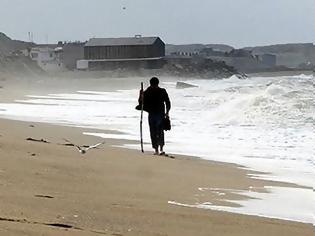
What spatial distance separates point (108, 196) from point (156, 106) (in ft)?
16.3

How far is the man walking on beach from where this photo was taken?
10906mm

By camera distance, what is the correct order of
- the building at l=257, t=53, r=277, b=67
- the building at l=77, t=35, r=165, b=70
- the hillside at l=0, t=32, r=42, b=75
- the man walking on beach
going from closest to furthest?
the man walking on beach
the hillside at l=0, t=32, r=42, b=75
the building at l=77, t=35, r=165, b=70
the building at l=257, t=53, r=277, b=67

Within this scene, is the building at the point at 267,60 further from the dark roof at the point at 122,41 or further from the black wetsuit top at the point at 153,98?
the black wetsuit top at the point at 153,98

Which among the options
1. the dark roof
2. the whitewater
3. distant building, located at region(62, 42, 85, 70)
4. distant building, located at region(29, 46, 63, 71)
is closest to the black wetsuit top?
the whitewater

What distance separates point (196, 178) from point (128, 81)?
69.8m

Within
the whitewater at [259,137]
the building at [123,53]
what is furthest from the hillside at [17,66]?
the whitewater at [259,137]

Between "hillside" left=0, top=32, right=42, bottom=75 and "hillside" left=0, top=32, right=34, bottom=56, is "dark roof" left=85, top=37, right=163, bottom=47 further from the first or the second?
"hillside" left=0, top=32, right=34, bottom=56

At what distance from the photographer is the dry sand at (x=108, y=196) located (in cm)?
474

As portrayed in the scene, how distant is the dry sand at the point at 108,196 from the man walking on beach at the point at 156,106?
1.32m

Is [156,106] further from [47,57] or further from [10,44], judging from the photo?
[10,44]

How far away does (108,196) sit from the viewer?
6.10 meters

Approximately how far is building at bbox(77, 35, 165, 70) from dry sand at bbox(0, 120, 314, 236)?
92.9 meters

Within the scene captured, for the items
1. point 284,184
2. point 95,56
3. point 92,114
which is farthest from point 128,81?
point 284,184

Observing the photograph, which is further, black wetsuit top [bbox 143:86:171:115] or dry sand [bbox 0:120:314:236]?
black wetsuit top [bbox 143:86:171:115]
